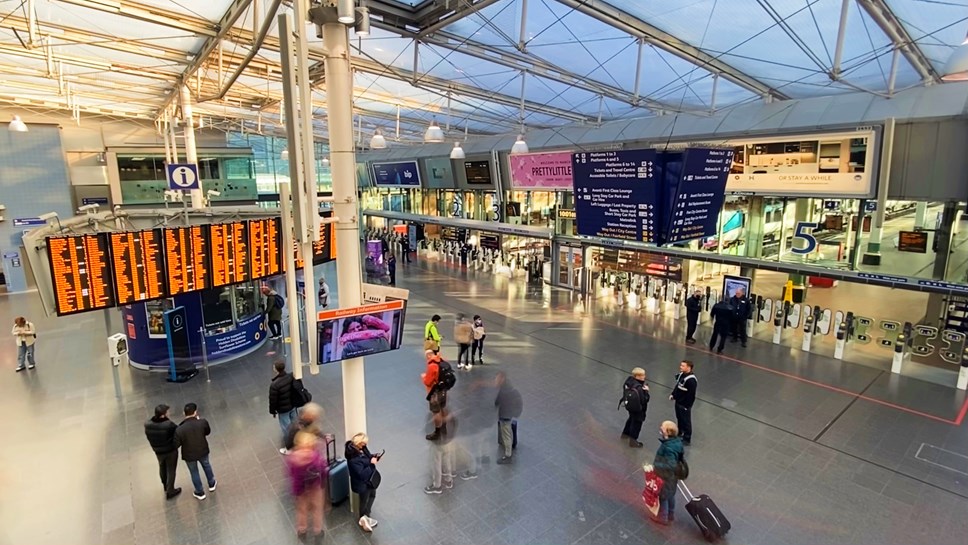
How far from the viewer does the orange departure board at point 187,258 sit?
8727 millimetres

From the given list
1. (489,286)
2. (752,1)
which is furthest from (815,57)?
(489,286)

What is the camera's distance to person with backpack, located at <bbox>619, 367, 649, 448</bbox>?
23.6 feet

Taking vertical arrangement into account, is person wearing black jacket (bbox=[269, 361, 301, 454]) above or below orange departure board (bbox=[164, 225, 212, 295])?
below

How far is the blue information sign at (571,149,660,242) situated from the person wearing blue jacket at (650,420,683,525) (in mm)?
3233

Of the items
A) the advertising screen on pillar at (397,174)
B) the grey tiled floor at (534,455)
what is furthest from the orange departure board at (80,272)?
the advertising screen on pillar at (397,174)

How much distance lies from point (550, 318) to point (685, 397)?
7782 mm

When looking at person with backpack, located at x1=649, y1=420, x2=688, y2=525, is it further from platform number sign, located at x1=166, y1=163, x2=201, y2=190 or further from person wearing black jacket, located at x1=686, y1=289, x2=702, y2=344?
platform number sign, located at x1=166, y1=163, x2=201, y2=190

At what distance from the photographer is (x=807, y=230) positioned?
39.9 feet

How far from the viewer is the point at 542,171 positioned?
58.6 feet

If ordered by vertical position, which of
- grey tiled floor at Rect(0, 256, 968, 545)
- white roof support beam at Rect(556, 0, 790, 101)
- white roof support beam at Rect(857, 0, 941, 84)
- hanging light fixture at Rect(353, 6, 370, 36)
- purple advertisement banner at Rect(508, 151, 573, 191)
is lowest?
grey tiled floor at Rect(0, 256, 968, 545)

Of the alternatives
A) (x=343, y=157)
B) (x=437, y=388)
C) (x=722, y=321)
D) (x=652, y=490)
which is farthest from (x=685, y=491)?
(x=722, y=321)

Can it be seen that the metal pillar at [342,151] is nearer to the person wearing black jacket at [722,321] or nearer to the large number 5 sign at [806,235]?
the person wearing black jacket at [722,321]

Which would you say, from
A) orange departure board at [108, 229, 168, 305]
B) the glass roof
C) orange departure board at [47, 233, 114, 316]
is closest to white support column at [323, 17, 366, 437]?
the glass roof

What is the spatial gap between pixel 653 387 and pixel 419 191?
1987 centimetres
